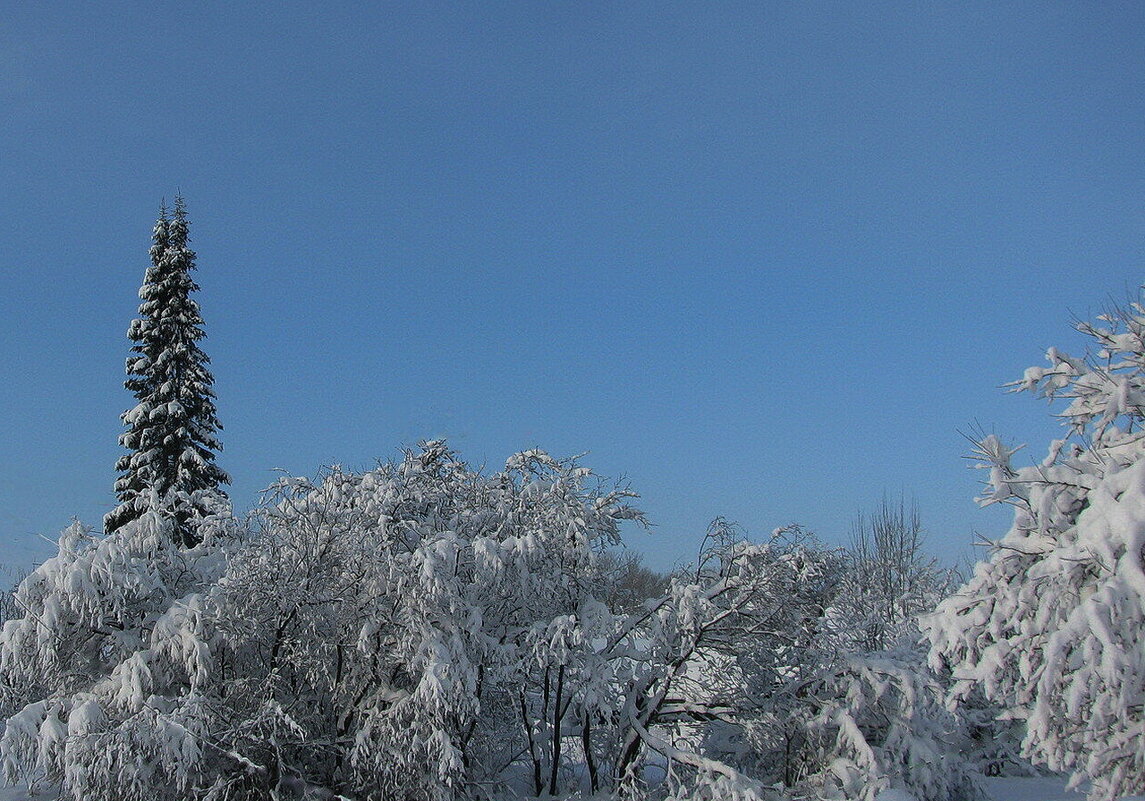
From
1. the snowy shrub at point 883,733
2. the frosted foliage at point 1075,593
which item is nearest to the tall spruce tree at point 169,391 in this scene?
the snowy shrub at point 883,733

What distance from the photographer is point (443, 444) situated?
16.1 m

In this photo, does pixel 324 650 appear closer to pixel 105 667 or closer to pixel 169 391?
pixel 105 667

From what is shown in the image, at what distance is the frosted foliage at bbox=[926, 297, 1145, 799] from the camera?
741 cm

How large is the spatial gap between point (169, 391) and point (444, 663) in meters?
15.8

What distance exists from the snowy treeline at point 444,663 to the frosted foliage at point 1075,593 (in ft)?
14.7

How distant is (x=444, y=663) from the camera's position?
11.9 meters

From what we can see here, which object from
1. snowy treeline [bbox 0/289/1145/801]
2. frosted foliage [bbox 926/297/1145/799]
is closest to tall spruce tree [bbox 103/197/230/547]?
snowy treeline [bbox 0/289/1145/801]

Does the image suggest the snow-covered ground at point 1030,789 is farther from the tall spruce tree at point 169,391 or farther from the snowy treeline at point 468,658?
the tall spruce tree at point 169,391

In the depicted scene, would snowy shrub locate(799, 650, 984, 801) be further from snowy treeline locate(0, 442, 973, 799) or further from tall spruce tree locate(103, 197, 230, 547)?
tall spruce tree locate(103, 197, 230, 547)

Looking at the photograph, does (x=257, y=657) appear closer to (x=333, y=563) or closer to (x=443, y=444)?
(x=333, y=563)

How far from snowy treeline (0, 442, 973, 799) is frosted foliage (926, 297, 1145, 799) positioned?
14.7 ft

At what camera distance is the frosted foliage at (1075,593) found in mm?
7406

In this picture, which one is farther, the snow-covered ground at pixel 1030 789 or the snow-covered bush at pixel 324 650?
the snow-covered ground at pixel 1030 789

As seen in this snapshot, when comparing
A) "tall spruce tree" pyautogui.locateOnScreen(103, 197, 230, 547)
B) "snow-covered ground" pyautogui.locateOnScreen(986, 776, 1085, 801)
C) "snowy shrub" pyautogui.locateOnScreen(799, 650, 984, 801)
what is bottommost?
"snow-covered ground" pyautogui.locateOnScreen(986, 776, 1085, 801)
